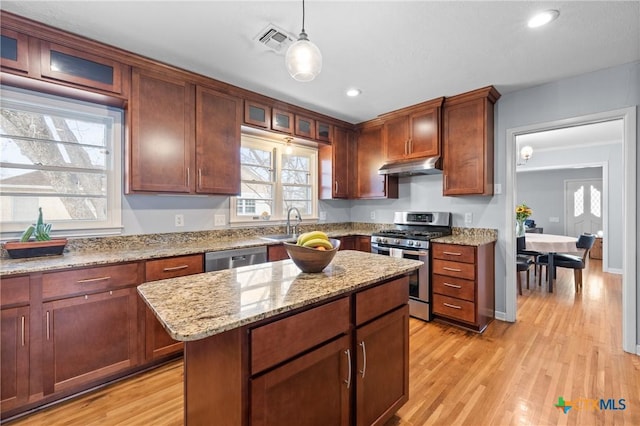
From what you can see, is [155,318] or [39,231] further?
[155,318]

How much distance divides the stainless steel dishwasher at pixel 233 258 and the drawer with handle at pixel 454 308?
1.91 metres

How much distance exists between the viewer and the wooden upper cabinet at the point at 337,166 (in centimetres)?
402

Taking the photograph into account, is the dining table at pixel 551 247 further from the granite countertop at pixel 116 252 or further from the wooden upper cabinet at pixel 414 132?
the granite countertop at pixel 116 252

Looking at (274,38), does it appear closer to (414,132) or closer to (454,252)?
(414,132)

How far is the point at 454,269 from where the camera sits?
2.90 meters

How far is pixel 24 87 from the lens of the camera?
205cm

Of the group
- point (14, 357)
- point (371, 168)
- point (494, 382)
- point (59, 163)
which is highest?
point (371, 168)

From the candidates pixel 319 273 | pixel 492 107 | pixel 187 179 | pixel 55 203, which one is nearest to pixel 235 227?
pixel 187 179

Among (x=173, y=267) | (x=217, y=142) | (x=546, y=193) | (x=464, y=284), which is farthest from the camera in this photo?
(x=546, y=193)

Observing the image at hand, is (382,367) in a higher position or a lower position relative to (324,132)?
lower

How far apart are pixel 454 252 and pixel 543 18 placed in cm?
198

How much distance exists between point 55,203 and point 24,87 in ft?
2.83

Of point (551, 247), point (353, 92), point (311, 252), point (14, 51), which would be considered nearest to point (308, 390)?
point (311, 252)

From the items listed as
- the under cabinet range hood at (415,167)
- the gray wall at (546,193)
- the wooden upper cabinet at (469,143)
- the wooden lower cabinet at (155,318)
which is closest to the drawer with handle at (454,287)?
the wooden upper cabinet at (469,143)
